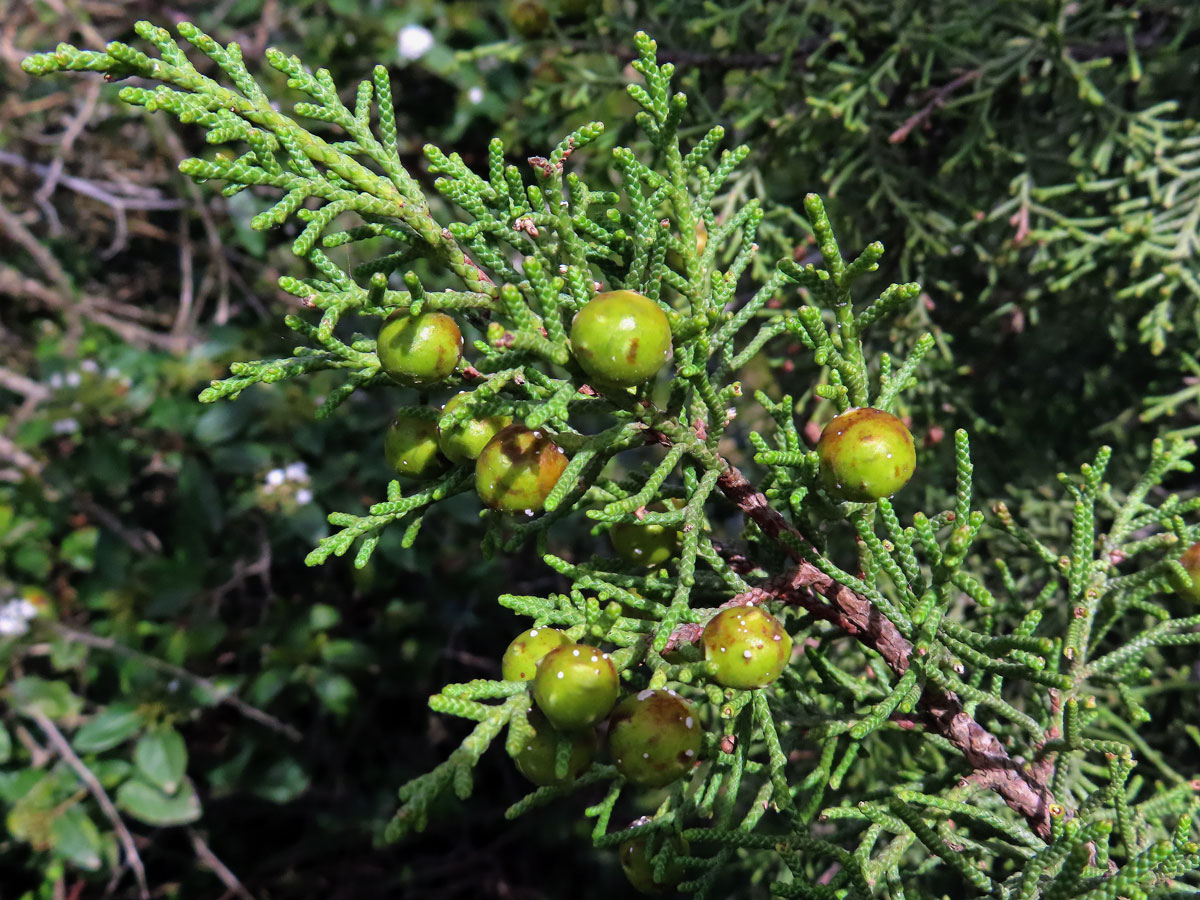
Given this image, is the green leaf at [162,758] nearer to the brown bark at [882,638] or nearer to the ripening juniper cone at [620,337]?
the brown bark at [882,638]

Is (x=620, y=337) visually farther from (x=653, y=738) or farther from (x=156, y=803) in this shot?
(x=156, y=803)

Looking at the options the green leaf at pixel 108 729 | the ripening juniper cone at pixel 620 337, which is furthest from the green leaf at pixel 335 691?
the ripening juniper cone at pixel 620 337

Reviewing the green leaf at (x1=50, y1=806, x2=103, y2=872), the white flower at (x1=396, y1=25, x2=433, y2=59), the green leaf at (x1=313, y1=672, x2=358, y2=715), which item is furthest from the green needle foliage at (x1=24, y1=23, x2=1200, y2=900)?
the white flower at (x1=396, y1=25, x2=433, y2=59)

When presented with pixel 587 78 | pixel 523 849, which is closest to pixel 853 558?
pixel 587 78

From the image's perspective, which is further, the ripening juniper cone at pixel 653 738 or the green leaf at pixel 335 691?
the green leaf at pixel 335 691

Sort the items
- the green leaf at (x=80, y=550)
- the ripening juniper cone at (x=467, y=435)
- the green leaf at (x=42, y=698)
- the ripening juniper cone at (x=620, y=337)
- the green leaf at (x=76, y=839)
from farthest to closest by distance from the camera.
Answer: the green leaf at (x=80, y=550) → the green leaf at (x=42, y=698) → the green leaf at (x=76, y=839) → the ripening juniper cone at (x=467, y=435) → the ripening juniper cone at (x=620, y=337)

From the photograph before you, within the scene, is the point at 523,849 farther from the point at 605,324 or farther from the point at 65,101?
the point at 65,101
